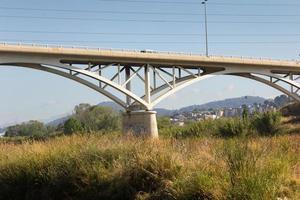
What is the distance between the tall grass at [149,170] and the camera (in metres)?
5.48

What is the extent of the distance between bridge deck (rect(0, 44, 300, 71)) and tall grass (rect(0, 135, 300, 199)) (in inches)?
1176

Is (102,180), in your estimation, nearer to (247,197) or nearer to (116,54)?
(247,197)

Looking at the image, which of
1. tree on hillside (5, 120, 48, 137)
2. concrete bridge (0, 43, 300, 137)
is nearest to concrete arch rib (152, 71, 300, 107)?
concrete bridge (0, 43, 300, 137)

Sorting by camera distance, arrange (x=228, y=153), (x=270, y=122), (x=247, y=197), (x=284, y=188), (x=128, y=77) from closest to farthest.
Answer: (x=247, y=197) → (x=284, y=188) → (x=228, y=153) → (x=270, y=122) → (x=128, y=77)

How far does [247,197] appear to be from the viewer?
16.6 ft

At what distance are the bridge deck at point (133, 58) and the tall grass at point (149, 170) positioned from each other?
29.9 m

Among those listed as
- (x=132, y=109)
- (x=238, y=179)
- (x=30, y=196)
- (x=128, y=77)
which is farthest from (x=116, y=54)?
(x=238, y=179)

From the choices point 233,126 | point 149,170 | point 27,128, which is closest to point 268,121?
point 233,126

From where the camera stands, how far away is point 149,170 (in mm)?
6828

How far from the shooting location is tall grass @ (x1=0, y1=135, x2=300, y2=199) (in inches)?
216

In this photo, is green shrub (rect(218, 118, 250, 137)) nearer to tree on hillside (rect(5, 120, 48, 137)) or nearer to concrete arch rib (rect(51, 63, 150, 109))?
concrete arch rib (rect(51, 63, 150, 109))

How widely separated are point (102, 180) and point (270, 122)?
27558 mm

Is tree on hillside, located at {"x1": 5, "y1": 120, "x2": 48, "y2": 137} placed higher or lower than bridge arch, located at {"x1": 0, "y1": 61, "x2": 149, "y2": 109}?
lower

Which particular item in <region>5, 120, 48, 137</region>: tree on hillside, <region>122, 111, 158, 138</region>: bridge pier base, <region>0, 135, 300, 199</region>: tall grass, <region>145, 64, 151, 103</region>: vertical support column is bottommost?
<region>5, 120, 48, 137</region>: tree on hillside
